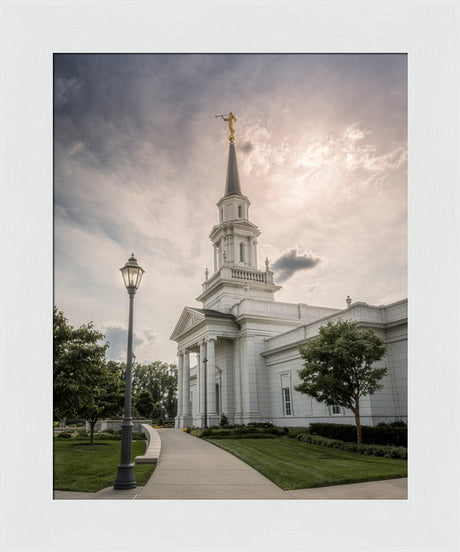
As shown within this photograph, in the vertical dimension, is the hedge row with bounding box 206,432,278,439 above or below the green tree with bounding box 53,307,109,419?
below

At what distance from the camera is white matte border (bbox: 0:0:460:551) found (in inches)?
249

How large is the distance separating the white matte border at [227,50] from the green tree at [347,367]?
28.6 feet

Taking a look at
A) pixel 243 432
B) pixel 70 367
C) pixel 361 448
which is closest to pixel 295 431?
pixel 243 432

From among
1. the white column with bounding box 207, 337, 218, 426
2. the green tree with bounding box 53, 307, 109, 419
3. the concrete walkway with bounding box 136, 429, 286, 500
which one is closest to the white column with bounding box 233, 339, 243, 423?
the white column with bounding box 207, 337, 218, 426

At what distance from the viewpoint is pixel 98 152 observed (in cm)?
923

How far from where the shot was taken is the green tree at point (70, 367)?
12.0m

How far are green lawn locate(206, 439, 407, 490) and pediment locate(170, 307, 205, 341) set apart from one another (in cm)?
1424

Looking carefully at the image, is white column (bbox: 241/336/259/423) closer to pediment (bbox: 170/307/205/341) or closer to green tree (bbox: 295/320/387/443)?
pediment (bbox: 170/307/205/341)

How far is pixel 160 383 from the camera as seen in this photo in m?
62.4

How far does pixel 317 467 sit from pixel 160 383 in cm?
5466

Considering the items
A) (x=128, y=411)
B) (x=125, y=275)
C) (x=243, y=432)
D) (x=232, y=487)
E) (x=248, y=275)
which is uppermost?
(x=248, y=275)

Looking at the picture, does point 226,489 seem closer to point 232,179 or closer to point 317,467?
point 317,467
